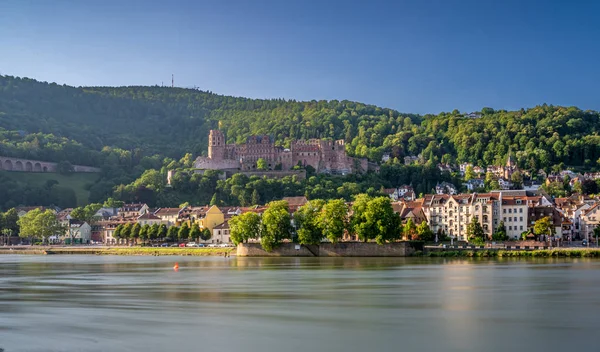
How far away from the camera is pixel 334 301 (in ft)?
A: 116

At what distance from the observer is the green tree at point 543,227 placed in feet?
252

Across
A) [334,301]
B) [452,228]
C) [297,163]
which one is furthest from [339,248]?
[297,163]

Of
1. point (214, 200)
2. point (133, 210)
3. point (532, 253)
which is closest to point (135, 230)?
point (133, 210)

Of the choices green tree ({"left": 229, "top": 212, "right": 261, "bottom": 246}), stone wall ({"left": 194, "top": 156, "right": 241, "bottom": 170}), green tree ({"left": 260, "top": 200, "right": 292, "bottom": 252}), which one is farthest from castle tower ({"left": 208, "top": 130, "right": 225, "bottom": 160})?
green tree ({"left": 260, "top": 200, "right": 292, "bottom": 252})

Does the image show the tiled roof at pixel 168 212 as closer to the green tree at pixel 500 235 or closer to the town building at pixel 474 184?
the green tree at pixel 500 235

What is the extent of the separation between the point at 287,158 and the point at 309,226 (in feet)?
316

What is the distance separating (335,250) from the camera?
75188mm

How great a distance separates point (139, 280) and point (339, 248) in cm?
2918

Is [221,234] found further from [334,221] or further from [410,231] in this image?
[334,221]

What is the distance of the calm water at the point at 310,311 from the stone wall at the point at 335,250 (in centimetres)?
1973

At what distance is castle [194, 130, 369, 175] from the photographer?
551 ft

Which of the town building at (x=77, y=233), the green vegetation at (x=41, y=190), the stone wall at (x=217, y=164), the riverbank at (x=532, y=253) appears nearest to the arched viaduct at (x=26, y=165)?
the green vegetation at (x=41, y=190)

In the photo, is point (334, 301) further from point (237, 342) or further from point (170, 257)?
point (170, 257)

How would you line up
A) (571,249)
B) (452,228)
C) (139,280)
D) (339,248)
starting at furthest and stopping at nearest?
(452,228)
(339,248)
(571,249)
(139,280)
